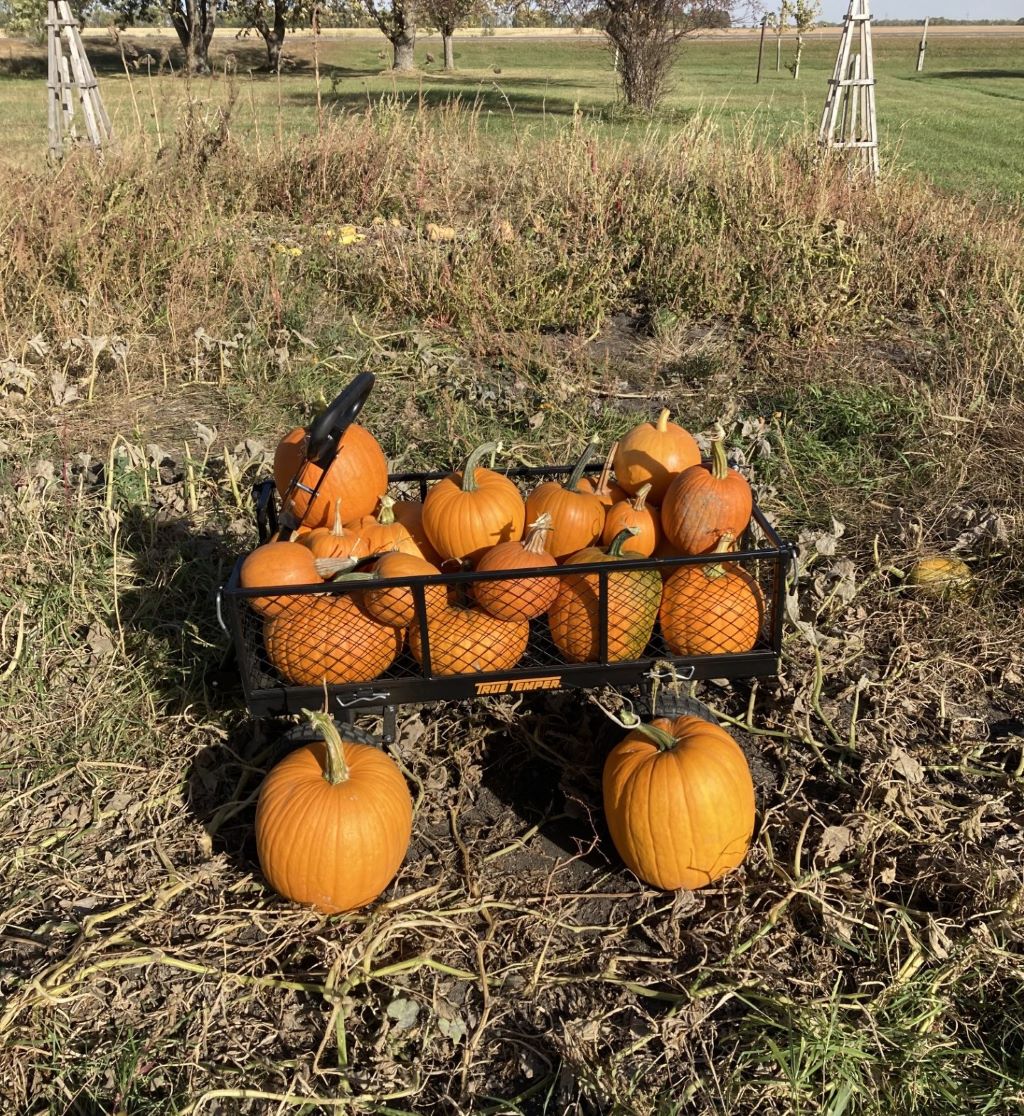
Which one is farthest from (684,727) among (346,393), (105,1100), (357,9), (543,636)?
(357,9)

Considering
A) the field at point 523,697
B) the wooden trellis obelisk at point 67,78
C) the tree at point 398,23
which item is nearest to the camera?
the field at point 523,697

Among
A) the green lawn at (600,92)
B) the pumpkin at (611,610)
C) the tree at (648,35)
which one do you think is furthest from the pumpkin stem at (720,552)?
the tree at (648,35)

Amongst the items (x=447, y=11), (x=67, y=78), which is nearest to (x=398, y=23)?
(x=447, y=11)

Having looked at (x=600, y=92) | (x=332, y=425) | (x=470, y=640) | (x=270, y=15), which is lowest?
(x=470, y=640)

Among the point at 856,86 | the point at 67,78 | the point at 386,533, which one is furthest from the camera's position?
the point at 67,78

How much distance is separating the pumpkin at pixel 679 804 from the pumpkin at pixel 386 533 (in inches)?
29.7

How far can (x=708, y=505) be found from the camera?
235cm

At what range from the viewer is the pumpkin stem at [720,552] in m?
2.28

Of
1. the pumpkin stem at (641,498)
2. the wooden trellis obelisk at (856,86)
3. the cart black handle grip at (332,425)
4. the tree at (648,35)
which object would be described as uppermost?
the tree at (648,35)

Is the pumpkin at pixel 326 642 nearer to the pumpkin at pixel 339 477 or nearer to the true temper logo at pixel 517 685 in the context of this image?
the true temper logo at pixel 517 685

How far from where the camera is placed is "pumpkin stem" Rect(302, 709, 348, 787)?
2037 millimetres

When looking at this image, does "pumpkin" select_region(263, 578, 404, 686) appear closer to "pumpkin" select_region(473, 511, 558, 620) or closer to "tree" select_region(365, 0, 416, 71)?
"pumpkin" select_region(473, 511, 558, 620)

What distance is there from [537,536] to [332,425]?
0.55 metres

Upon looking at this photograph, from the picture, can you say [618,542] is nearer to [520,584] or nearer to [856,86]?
[520,584]
